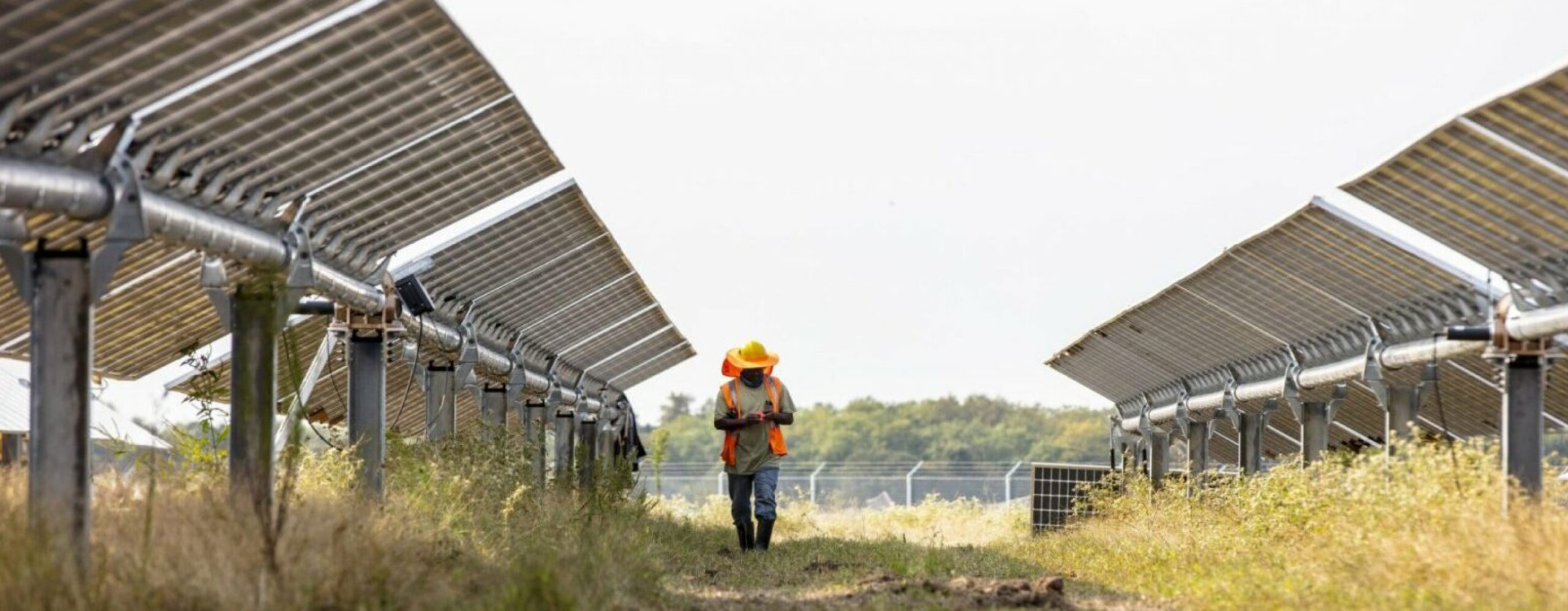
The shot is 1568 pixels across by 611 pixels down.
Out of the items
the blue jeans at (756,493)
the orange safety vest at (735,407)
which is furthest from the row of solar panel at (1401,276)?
the blue jeans at (756,493)

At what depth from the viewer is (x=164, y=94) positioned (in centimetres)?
919

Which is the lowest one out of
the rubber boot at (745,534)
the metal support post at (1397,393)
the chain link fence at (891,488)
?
the chain link fence at (891,488)

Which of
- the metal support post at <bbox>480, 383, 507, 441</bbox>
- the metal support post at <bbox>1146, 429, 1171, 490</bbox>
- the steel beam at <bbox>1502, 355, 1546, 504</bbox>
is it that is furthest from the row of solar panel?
the metal support post at <bbox>480, 383, 507, 441</bbox>

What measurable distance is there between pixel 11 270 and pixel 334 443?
578cm

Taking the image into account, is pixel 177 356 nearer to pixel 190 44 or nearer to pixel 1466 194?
pixel 190 44

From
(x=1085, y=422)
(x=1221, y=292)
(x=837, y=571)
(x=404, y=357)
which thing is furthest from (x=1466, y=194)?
(x=1085, y=422)

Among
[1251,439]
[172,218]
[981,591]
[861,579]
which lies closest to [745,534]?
[861,579]

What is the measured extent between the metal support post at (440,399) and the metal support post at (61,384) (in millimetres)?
10117

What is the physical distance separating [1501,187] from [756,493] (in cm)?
781

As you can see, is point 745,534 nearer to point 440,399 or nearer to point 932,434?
point 440,399

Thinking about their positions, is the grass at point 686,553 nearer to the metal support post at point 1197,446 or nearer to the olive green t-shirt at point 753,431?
the olive green t-shirt at point 753,431

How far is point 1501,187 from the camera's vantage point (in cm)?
1252

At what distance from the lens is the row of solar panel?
12.0 m

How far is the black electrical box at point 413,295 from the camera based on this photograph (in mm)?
15945
